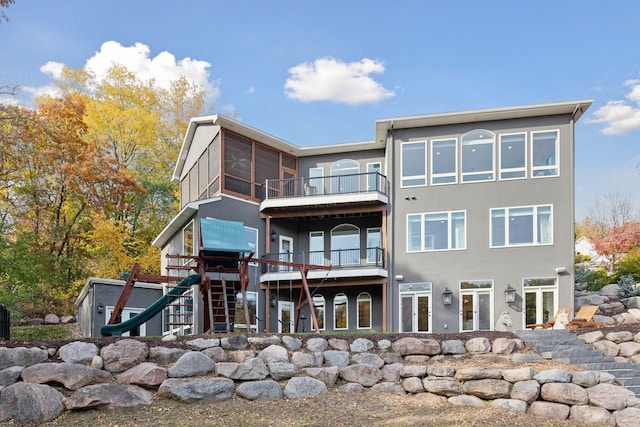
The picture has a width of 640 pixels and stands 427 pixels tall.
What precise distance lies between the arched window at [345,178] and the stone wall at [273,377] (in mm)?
9742

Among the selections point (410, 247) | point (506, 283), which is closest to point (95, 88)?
point (410, 247)

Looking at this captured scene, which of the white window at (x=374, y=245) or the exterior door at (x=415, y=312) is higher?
the white window at (x=374, y=245)

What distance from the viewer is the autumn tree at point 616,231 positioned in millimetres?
29219

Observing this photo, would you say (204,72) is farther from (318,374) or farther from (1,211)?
(318,374)

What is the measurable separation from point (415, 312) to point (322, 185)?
611 centimetres

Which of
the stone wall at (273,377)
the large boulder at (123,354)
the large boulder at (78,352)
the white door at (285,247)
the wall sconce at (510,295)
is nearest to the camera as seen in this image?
the stone wall at (273,377)

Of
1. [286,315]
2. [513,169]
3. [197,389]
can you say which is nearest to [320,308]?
[286,315]

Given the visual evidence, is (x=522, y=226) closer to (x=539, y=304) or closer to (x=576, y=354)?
(x=539, y=304)

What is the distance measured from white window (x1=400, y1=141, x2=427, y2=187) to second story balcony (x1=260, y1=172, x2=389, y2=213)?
0.80m

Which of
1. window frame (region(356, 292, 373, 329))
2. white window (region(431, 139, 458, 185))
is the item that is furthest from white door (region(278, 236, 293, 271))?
white window (region(431, 139, 458, 185))

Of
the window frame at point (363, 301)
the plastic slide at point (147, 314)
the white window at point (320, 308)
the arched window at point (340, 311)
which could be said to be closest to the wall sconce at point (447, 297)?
the window frame at point (363, 301)

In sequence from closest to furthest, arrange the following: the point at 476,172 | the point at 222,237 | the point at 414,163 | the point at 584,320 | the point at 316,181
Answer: the point at 222,237, the point at 584,320, the point at 476,172, the point at 414,163, the point at 316,181

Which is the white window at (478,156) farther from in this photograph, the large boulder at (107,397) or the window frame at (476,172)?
the large boulder at (107,397)

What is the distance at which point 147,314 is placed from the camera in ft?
51.3
